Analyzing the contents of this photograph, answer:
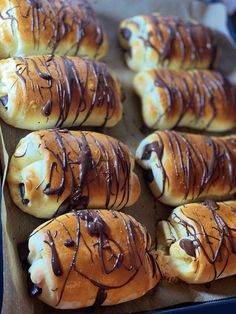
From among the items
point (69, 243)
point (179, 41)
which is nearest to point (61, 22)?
point (179, 41)

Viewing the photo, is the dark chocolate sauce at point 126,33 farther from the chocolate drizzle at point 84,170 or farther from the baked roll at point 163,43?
the chocolate drizzle at point 84,170

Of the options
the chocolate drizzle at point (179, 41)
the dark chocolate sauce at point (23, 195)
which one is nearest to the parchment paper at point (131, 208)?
the dark chocolate sauce at point (23, 195)

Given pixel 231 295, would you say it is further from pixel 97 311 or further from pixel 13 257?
pixel 13 257

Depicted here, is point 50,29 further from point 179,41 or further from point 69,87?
point 179,41

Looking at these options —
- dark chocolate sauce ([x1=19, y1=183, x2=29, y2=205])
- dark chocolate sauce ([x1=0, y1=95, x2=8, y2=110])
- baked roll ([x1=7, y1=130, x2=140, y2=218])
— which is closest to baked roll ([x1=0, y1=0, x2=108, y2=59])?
dark chocolate sauce ([x1=0, y1=95, x2=8, y2=110])

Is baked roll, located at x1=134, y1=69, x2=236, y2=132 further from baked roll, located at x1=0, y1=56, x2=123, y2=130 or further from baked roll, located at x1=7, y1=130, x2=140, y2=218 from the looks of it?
baked roll, located at x1=7, y1=130, x2=140, y2=218
